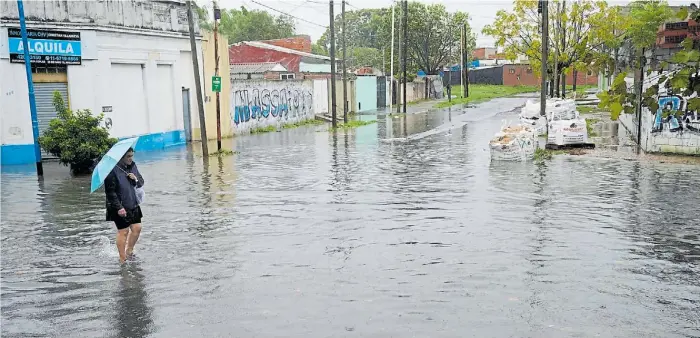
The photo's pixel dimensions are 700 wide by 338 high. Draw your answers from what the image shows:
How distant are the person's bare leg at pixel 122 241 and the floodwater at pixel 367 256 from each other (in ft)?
0.51

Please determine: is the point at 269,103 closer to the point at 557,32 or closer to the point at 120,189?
the point at 557,32

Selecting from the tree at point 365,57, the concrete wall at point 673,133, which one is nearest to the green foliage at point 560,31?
the concrete wall at point 673,133

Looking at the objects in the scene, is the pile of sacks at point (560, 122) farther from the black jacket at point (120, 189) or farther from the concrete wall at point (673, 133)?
the black jacket at point (120, 189)

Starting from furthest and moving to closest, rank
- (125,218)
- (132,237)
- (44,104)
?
(44,104) < (132,237) < (125,218)

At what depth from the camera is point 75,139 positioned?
59.3ft

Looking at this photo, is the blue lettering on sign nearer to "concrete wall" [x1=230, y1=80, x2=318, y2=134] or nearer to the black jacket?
"concrete wall" [x1=230, y1=80, x2=318, y2=134]

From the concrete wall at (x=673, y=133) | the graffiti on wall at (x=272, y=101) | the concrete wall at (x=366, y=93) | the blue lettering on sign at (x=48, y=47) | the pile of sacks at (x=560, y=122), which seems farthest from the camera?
the concrete wall at (x=366, y=93)

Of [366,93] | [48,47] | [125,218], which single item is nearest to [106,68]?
[48,47]

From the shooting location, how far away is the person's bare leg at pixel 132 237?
9102mm

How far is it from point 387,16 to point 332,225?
206 ft

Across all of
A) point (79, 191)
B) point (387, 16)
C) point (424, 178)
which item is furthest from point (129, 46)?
point (387, 16)

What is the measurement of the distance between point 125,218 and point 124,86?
55.9 ft

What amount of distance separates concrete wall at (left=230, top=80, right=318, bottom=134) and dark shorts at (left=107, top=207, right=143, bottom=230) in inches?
889

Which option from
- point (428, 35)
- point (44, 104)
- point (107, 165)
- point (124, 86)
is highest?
point (428, 35)
